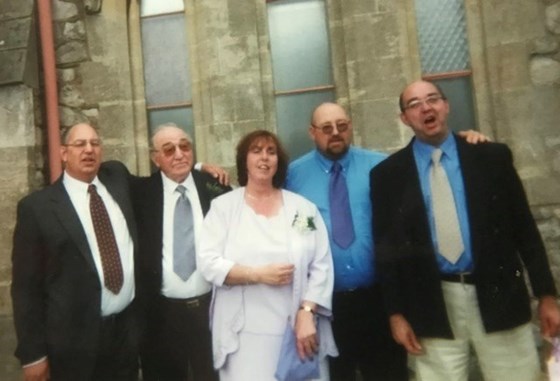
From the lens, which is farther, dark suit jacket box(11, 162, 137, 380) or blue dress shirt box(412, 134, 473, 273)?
dark suit jacket box(11, 162, 137, 380)

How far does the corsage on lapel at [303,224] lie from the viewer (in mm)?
2459

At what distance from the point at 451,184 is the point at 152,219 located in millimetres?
1560

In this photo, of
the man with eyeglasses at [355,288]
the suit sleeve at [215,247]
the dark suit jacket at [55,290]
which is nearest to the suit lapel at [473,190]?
the man with eyeglasses at [355,288]

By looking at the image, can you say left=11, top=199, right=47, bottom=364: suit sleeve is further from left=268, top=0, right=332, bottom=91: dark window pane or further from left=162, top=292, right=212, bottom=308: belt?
left=268, top=0, right=332, bottom=91: dark window pane

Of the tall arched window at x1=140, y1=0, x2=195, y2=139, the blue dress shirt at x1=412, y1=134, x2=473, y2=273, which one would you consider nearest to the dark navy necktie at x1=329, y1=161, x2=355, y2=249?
the blue dress shirt at x1=412, y1=134, x2=473, y2=273

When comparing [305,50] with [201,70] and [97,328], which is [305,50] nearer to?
[201,70]

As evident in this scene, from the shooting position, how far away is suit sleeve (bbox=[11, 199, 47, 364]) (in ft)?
7.98

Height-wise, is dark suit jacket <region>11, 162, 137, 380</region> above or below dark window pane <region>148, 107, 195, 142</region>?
below

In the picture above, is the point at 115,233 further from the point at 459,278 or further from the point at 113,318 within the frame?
the point at 459,278

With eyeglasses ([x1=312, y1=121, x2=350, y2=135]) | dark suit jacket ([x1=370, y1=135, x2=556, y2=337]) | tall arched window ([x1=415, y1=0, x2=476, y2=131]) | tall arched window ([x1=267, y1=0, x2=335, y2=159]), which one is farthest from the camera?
tall arched window ([x1=267, y1=0, x2=335, y2=159])

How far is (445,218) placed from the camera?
94.3 inches

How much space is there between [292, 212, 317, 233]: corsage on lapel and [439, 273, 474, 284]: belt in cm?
63

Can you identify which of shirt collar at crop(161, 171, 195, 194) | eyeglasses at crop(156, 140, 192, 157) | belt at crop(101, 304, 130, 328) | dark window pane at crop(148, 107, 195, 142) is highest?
dark window pane at crop(148, 107, 195, 142)

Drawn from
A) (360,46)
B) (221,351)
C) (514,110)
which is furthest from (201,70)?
(221,351)
